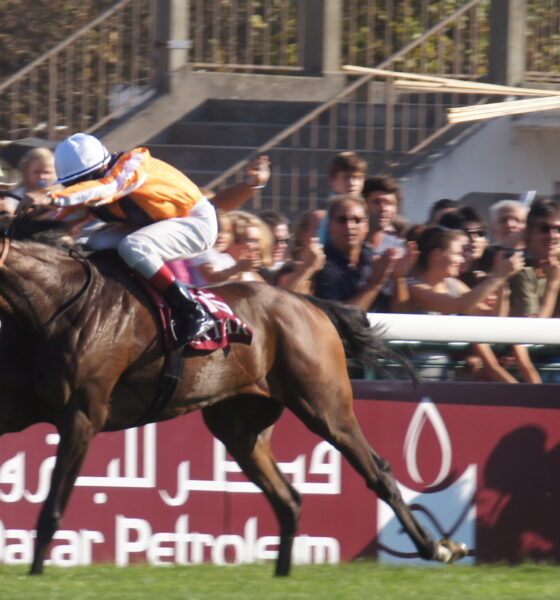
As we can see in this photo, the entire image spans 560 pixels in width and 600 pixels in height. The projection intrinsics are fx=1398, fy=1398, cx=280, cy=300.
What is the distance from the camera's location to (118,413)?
6086mm

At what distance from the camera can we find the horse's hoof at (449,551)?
6492mm

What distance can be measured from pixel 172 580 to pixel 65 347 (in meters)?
1.13

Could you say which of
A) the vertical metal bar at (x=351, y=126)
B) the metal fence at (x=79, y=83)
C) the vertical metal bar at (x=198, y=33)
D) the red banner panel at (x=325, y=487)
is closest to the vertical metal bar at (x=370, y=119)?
the vertical metal bar at (x=351, y=126)

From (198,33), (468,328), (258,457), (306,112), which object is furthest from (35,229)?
(198,33)

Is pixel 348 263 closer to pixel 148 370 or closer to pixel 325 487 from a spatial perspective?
pixel 325 487

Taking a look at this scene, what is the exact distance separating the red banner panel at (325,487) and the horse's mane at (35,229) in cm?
110

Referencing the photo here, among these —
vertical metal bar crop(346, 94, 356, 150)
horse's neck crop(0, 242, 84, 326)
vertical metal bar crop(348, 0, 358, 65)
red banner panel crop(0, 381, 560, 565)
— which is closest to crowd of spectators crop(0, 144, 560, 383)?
red banner panel crop(0, 381, 560, 565)

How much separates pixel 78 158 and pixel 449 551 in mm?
2490

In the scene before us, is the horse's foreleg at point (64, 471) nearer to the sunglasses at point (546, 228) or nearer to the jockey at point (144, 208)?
the jockey at point (144, 208)

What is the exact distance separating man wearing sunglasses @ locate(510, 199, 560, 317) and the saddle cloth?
2.04 m

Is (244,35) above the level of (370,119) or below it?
above

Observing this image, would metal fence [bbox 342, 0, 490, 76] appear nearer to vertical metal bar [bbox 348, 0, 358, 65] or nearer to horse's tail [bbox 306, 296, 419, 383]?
vertical metal bar [bbox 348, 0, 358, 65]

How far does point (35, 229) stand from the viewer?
6055 millimetres

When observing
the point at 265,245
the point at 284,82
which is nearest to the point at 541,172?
the point at 284,82
